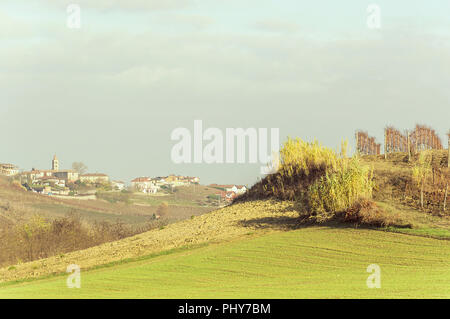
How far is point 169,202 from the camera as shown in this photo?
453 ft

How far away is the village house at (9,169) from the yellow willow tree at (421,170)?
16009 cm

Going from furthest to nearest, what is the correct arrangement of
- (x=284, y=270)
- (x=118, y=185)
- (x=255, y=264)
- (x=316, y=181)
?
1. (x=118, y=185)
2. (x=316, y=181)
3. (x=255, y=264)
4. (x=284, y=270)

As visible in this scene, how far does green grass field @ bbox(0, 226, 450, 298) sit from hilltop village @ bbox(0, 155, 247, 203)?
355 feet

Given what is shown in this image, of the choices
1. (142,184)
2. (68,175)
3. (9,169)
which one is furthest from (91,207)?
(9,169)

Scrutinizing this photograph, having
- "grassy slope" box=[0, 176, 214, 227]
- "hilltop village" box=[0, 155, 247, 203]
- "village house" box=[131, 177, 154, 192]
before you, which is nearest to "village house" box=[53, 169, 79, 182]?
"hilltop village" box=[0, 155, 247, 203]

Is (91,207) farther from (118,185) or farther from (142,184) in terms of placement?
(118,185)

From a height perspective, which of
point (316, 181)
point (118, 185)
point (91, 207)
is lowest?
point (91, 207)

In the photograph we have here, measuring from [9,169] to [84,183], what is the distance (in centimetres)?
3106

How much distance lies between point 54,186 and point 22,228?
305 ft

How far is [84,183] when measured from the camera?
6457 inches
